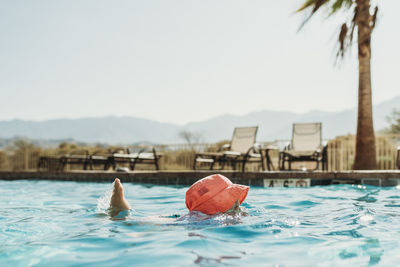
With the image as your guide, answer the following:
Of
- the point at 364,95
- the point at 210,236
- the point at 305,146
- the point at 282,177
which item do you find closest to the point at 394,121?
the point at 364,95

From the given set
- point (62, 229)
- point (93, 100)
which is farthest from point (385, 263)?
point (93, 100)

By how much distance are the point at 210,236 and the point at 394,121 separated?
2927 centimetres

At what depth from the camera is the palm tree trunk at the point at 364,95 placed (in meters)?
8.75

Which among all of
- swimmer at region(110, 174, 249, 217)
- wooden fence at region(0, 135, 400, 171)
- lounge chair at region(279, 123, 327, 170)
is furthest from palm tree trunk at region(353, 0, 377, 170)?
swimmer at region(110, 174, 249, 217)

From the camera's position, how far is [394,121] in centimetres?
2883

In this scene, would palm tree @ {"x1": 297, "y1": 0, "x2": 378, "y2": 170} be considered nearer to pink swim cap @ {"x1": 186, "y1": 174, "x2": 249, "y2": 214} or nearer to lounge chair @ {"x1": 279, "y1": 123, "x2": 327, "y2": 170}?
lounge chair @ {"x1": 279, "y1": 123, "x2": 327, "y2": 170}

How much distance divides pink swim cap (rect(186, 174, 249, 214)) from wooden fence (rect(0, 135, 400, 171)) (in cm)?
685

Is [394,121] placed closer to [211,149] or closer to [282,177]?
[211,149]

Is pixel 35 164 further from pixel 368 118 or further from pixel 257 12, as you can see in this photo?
pixel 368 118

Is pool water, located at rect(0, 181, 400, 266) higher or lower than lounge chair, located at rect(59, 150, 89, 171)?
lower

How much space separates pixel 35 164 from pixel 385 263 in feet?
41.6

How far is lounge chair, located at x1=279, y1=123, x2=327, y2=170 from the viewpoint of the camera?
28.1 ft

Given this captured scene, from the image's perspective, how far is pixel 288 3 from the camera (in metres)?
9.77

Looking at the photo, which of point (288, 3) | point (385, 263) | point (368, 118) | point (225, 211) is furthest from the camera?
point (288, 3)
